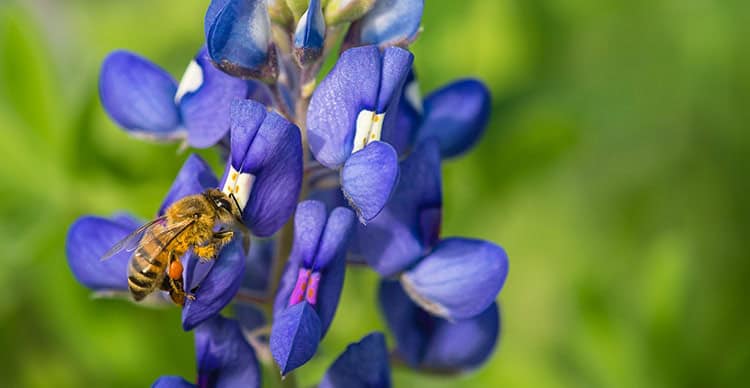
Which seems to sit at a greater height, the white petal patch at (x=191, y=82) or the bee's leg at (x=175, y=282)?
the white petal patch at (x=191, y=82)

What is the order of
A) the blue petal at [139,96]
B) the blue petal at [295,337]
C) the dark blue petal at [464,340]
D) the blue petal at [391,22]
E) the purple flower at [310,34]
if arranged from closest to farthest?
1. the blue petal at [295,337]
2. the purple flower at [310,34]
3. the blue petal at [391,22]
4. the blue petal at [139,96]
5. the dark blue petal at [464,340]

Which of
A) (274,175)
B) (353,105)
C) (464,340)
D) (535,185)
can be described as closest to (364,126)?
(353,105)

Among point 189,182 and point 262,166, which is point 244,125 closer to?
point 262,166

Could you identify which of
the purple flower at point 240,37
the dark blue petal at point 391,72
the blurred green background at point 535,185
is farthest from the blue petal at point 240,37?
the blurred green background at point 535,185

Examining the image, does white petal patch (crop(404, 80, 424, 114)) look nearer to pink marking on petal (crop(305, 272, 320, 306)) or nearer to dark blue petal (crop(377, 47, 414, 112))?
dark blue petal (crop(377, 47, 414, 112))

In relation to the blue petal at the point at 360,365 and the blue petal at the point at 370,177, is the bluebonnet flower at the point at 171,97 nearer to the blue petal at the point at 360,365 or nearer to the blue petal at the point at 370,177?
the blue petal at the point at 370,177

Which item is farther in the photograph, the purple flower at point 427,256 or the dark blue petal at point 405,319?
the dark blue petal at point 405,319

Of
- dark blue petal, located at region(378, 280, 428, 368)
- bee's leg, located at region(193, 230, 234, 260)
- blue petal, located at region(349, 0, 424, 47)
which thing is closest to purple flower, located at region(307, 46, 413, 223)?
blue petal, located at region(349, 0, 424, 47)
